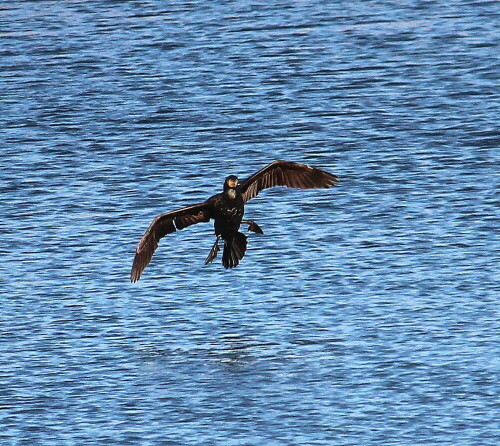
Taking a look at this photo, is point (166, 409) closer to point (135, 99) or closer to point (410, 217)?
point (410, 217)

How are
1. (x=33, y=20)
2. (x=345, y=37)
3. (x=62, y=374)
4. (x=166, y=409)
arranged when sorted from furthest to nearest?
1. (x=33, y=20)
2. (x=345, y=37)
3. (x=62, y=374)
4. (x=166, y=409)

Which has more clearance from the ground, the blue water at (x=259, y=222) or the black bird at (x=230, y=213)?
the black bird at (x=230, y=213)

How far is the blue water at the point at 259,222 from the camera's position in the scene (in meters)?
11.4

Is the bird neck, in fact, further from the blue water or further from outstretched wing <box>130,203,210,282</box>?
the blue water

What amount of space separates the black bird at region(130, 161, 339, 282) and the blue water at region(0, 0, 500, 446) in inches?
17.5

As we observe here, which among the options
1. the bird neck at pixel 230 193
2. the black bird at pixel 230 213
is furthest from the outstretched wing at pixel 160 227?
the bird neck at pixel 230 193

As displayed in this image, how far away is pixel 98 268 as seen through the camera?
47.4ft

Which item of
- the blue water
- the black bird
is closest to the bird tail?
the black bird

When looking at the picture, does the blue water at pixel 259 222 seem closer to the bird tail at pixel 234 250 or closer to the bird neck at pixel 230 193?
the bird tail at pixel 234 250

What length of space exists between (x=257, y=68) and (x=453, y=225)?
6.84 metres

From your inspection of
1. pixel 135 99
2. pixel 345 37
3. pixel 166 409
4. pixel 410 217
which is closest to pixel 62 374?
pixel 166 409

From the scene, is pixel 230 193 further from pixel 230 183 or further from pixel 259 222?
pixel 259 222

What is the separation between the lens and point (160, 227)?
1362 centimetres

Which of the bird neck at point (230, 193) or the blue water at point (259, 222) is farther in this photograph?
the bird neck at point (230, 193)
